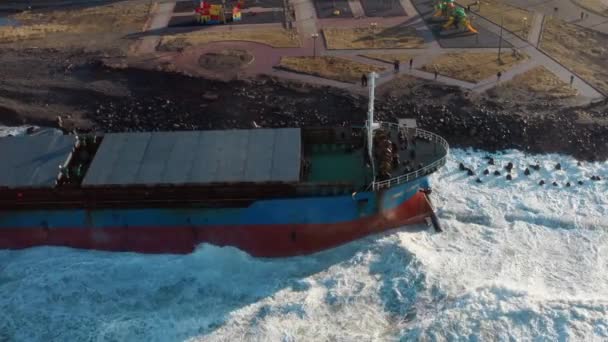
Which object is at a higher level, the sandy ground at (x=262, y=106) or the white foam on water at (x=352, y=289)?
the sandy ground at (x=262, y=106)

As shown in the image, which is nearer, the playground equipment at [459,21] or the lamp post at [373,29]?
the lamp post at [373,29]

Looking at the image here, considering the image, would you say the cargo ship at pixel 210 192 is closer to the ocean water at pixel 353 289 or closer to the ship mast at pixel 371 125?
the ship mast at pixel 371 125

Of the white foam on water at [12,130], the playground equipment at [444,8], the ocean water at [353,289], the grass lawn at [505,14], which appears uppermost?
the playground equipment at [444,8]

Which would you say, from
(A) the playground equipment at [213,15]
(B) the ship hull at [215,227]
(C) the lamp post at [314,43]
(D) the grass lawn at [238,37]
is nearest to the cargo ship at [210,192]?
(B) the ship hull at [215,227]

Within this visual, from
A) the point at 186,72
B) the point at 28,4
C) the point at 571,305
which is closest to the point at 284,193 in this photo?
the point at 571,305

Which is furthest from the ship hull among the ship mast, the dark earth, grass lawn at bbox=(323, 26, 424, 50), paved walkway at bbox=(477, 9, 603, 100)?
grass lawn at bbox=(323, 26, 424, 50)

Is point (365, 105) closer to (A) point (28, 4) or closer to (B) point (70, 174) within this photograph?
(B) point (70, 174)

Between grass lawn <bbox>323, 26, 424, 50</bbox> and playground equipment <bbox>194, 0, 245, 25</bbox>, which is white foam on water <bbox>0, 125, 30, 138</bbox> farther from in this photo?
grass lawn <bbox>323, 26, 424, 50</bbox>
